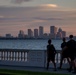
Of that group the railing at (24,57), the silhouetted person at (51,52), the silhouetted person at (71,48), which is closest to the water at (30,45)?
the railing at (24,57)

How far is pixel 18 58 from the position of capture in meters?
33.2

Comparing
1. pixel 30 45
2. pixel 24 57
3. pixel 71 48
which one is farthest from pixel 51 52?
pixel 30 45

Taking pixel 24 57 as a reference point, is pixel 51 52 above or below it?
above

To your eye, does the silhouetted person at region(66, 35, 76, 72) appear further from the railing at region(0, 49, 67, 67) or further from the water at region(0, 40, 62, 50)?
the water at region(0, 40, 62, 50)

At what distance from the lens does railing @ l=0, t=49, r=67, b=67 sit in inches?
1244

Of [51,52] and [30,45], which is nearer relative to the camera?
[51,52]

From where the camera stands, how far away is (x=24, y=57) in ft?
107

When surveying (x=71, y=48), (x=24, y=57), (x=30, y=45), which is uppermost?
(x=71, y=48)

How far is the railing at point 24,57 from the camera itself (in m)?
31.6

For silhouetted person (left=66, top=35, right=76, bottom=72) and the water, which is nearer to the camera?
silhouetted person (left=66, top=35, right=76, bottom=72)

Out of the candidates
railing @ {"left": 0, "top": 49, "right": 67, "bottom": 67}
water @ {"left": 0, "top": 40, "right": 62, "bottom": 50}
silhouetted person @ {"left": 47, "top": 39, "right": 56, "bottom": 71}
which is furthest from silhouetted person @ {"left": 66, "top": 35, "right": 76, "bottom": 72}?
water @ {"left": 0, "top": 40, "right": 62, "bottom": 50}

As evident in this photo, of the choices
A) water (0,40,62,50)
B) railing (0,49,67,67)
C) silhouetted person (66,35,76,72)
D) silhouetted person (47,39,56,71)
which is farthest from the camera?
water (0,40,62,50)

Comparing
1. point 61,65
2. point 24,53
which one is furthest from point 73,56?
point 24,53

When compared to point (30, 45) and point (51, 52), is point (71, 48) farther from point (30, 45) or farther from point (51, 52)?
point (30, 45)
